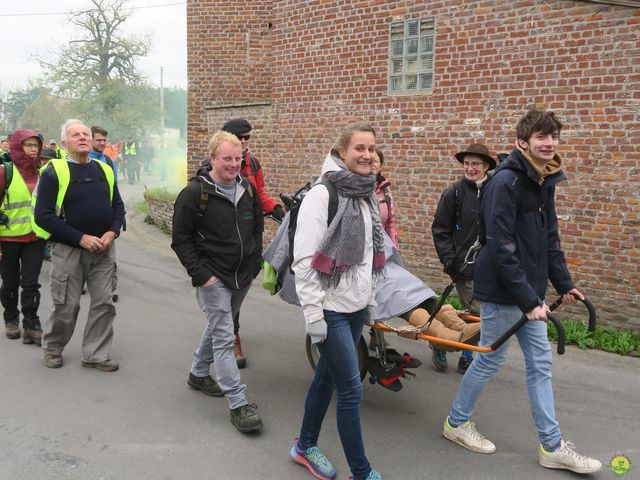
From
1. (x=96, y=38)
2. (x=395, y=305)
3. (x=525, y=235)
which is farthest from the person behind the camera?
(x=96, y=38)

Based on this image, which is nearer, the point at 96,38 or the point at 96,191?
the point at 96,191

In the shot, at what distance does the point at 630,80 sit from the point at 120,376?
5685 millimetres

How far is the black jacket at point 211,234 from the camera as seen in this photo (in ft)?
13.8

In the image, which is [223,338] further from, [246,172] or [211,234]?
[246,172]

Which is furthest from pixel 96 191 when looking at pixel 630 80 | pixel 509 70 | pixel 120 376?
pixel 630 80

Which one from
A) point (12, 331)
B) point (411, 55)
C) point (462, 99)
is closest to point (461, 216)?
point (462, 99)

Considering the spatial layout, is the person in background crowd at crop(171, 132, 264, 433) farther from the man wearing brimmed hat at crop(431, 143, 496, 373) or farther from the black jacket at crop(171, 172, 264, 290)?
the man wearing brimmed hat at crop(431, 143, 496, 373)

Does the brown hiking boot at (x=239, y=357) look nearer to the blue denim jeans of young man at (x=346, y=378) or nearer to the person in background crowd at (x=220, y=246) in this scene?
the person in background crowd at (x=220, y=246)

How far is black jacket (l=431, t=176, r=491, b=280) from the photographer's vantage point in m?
5.18

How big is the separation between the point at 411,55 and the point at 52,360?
5.55 meters

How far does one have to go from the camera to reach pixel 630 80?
20.5 ft

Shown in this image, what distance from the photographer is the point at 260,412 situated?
4.51 m

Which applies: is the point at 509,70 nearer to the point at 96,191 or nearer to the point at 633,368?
the point at 633,368

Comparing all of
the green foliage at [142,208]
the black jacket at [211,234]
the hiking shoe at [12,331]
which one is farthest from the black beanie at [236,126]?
the green foliage at [142,208]
